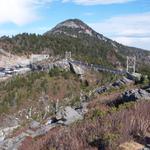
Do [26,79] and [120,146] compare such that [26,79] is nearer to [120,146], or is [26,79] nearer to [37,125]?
[37,125]

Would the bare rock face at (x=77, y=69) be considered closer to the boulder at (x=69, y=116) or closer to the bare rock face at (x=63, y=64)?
the bare rock face at (x=63, y=64)

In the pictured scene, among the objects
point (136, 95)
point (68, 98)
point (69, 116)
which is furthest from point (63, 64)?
point (69, 116)

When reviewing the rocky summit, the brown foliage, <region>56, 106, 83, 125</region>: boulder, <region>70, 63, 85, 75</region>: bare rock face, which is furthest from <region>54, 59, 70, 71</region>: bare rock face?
the brown foliage

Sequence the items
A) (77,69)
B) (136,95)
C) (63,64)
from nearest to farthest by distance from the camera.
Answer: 1. (136,95)
2. (77,69)
3. (63,64)

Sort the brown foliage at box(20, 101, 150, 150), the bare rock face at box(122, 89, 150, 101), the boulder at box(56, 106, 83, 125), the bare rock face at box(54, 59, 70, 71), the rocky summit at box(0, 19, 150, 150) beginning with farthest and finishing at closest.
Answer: the bare rock face at box(54, 59, 70, 71), the bare rock face at box(122, 89, 150, 101), the boulder at box(56, 106, 83, 125), the rocky summit at box(0, 19, 150, 150), the brown foliage at box(20, 101, 150, 150)

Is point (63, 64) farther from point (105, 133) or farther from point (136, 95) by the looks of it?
point (105, 133)

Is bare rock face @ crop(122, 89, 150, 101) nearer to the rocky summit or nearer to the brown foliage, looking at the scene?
the rocky summit

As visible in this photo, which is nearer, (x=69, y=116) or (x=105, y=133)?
(x=105, y=133)

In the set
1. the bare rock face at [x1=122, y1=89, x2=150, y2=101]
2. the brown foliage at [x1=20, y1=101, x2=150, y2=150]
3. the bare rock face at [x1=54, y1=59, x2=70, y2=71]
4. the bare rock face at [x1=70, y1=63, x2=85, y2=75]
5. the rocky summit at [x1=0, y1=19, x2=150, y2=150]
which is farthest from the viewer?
the bare rock face at [x1=54, y1=59, x2=70, y2=71]

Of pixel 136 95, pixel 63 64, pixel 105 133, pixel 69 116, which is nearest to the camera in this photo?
pixel 105 133

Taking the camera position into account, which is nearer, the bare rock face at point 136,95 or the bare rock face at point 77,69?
the bare rock face at point 136,95

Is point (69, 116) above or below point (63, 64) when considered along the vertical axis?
above

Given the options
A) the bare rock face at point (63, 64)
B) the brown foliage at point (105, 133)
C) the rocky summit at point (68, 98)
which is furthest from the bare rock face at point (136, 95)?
the bare rock face at point (63, 64)
